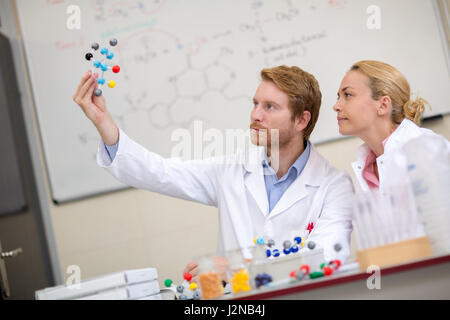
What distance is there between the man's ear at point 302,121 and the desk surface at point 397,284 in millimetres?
1108

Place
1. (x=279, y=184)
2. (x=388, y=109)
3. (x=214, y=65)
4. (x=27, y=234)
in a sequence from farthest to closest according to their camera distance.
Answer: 1. (x=214, y=65)
2. (x=27, y=234)
3. (x=279, y=184)
4. (x=388, y=109)

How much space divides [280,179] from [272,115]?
0.79ft

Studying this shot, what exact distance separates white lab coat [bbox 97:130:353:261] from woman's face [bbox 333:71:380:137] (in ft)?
0.59

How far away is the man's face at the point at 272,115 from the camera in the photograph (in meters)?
1.98

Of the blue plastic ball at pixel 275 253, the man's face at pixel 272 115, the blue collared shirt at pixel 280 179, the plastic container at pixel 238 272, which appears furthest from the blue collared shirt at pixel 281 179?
the plastic container at pixel 238 272

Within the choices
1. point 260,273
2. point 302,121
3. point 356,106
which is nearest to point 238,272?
point 260,273

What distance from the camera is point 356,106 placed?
1.85 m

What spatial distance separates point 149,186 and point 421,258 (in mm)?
1103

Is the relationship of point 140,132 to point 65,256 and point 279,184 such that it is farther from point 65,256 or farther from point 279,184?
point 279,184

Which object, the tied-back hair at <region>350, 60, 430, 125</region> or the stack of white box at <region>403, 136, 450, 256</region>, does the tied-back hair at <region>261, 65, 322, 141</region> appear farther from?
the stack of white box at <region>403, 136, 450, 256</region>

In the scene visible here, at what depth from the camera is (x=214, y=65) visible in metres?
2.80

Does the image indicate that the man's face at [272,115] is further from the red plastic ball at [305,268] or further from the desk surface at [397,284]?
the desk surface at [397,284]

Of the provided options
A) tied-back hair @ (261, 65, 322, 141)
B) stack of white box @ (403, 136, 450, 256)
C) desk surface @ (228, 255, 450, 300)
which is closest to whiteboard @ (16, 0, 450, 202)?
tied-back hair @ (261, 65, 322, 141)

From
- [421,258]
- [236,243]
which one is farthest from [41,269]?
[421,258]
